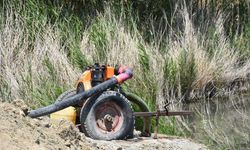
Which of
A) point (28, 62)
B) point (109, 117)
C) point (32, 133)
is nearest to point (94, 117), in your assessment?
point (109, 117)

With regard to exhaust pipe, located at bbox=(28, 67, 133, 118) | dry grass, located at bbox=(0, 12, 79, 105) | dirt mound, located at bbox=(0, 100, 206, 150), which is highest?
dry grass, located at bbox=(0, 12, 79, 105)

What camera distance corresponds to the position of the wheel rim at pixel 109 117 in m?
7.43

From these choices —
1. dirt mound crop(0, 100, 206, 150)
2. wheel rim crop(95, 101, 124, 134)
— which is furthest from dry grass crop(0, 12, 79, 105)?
dirt mound crop(0, 100, 206, 150)

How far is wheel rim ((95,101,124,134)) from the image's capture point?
24.4 feet

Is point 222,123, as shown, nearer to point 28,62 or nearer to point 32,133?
point 28,62

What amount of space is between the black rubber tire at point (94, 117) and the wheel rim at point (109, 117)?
0.03 metres

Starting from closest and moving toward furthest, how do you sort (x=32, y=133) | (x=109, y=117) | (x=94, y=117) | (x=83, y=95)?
(x=32, y=133)
(x=83, y=95)
(x=94, y=117)
(x=109, y=117)

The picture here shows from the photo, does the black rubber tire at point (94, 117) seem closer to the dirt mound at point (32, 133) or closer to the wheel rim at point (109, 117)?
the wheel rim at point (109, 117)

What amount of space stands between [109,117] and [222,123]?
Result: 7.80 ft

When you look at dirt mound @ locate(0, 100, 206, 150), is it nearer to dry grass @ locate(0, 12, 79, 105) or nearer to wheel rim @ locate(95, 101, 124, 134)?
wheel rim @ locate(95, 101, 124, 134)

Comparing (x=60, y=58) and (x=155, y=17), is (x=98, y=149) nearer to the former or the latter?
(x=60, y=58)

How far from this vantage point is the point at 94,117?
734 centimetres

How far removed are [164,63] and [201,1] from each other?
2637 millimetres

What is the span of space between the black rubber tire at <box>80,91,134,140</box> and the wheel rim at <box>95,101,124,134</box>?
0.10 ft
